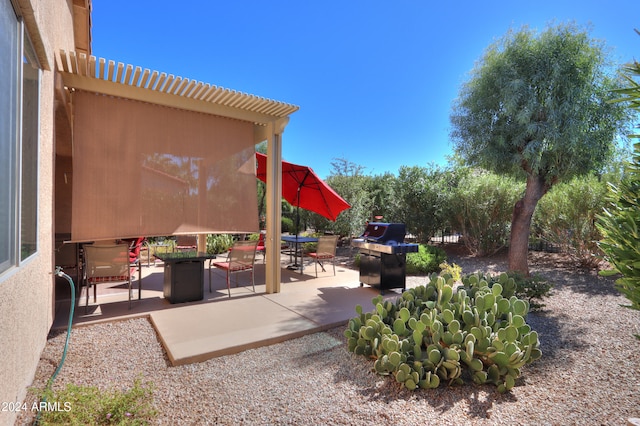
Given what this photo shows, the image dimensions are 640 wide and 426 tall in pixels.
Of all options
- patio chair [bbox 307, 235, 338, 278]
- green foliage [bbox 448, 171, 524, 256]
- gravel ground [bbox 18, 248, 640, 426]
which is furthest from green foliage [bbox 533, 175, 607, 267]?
Answer: patio chair [bbox 307, 235, 338, 278]

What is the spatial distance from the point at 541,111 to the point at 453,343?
6.46 meters

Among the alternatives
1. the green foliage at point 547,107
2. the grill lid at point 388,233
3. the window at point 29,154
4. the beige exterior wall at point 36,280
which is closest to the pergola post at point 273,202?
the grill lid at point 388,233

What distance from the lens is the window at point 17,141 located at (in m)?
1.98

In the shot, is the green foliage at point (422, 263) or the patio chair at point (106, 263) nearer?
the patio chair at point (106, 263)

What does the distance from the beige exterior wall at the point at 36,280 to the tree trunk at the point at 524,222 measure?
28.6ft

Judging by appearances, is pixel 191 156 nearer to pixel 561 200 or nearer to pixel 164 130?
pixel 164 130

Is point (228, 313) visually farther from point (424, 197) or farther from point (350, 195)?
point (424, 197)

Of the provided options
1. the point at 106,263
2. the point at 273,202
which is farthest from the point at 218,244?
the point at 106,263

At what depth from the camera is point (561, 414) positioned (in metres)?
2.46

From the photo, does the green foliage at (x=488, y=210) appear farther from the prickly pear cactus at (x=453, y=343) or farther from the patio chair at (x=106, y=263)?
the patio chair at (x=106, y=263)

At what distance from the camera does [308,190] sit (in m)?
8.47

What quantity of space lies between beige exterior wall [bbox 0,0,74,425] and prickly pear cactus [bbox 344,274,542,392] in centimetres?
271

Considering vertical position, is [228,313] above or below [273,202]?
below

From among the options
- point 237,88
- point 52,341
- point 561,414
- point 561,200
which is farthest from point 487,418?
→ point 561,200
